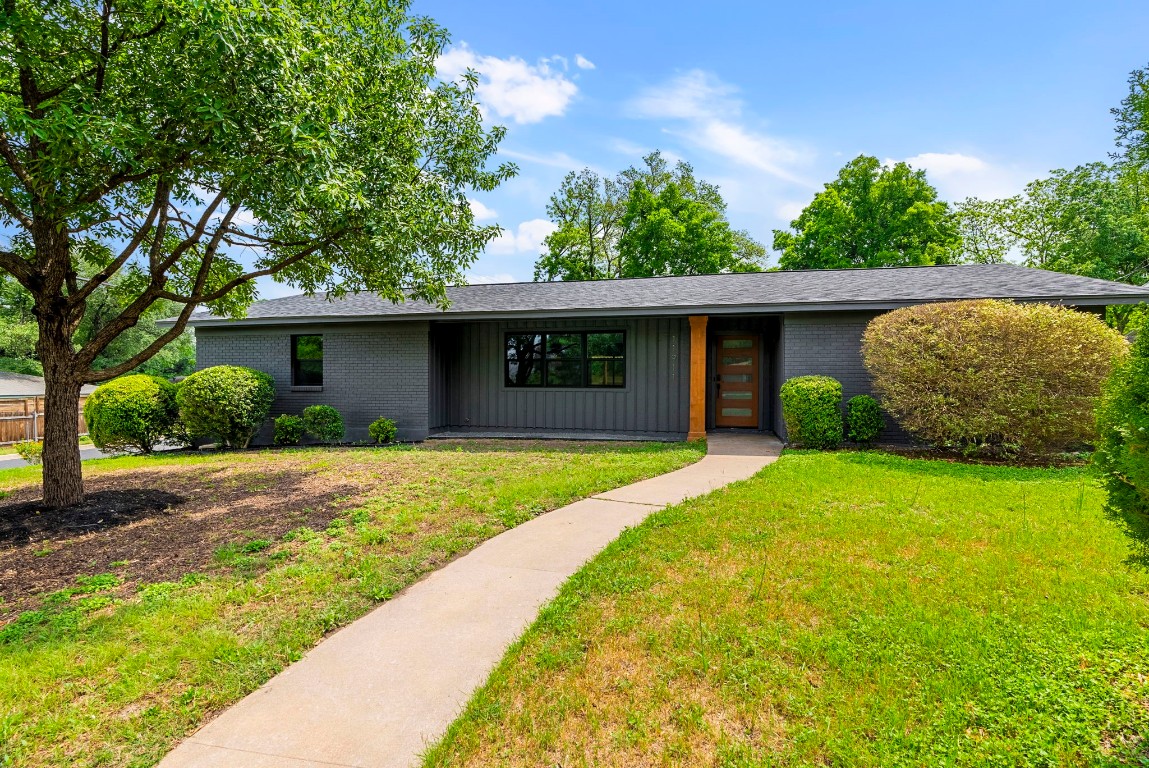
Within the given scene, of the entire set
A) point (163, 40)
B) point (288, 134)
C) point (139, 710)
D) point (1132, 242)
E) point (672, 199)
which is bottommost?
point (139, 710)

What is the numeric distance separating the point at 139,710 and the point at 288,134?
399 cm

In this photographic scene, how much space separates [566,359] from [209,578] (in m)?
8.48

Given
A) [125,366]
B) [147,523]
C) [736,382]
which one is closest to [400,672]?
[147,523]

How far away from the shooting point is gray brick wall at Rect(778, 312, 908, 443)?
9422 millimetres

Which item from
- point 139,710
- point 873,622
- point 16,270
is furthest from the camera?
point 16,270

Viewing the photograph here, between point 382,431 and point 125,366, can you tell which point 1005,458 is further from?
point 125,366

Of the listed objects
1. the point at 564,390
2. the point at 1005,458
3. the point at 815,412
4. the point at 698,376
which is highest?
the point at 698,376

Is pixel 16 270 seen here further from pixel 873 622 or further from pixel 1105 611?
pixel 1105 611

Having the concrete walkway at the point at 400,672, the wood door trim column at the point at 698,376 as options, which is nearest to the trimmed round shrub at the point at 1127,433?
the concrete walkway at the point at 400,672

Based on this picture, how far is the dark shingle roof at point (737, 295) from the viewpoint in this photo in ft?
29.3

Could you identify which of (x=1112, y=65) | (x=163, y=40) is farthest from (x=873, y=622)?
(x=1112, y=65)

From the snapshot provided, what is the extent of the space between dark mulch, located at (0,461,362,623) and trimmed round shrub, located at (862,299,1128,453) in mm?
7759

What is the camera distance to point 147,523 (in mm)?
4953

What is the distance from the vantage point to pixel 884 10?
819 centimetres
